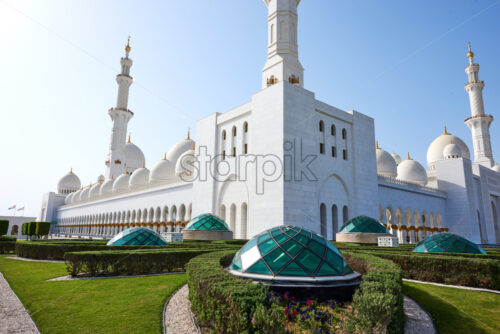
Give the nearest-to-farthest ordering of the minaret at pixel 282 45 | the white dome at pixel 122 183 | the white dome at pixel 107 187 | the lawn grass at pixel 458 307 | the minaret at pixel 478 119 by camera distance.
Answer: the lawn grass at pixel 458 307 < the minaret at pixel 282 45 < the minaret at pixel 478 119 < the white dome at pixel 122 183 < the white dome at pixel 107 187

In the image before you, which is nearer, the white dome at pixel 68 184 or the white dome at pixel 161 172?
the white dome at pixel 161 172

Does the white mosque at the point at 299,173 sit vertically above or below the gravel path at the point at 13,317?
above

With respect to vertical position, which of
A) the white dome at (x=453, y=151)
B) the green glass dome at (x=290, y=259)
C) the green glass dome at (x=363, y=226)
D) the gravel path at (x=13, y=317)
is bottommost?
the gravel path at (x=13, y=317)

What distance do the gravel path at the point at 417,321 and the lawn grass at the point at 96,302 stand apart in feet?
14.3

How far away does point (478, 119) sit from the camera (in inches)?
1522

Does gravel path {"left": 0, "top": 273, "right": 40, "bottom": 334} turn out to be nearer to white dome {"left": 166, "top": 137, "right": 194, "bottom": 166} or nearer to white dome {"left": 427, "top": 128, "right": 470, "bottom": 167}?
white dome {"left": 166, "top": 137, "right": 194, "bottom": 166}

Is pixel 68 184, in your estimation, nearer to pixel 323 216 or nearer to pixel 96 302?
pixel 323 216

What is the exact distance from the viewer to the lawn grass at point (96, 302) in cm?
529

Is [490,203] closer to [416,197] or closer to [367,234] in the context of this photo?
[416,197]

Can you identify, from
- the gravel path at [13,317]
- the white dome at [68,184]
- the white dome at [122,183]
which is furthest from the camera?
the white dome at [68,184]

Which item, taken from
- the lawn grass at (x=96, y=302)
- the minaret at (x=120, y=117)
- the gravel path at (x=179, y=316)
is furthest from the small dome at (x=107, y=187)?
the gravel path at (x=179, y=316)

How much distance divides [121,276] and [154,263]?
1.05 m

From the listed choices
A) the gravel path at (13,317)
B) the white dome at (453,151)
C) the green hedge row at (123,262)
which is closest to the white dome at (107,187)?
the green hedge row at (123,262)

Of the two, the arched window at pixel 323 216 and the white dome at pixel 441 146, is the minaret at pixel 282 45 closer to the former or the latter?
the arched window at pixel 323 216
